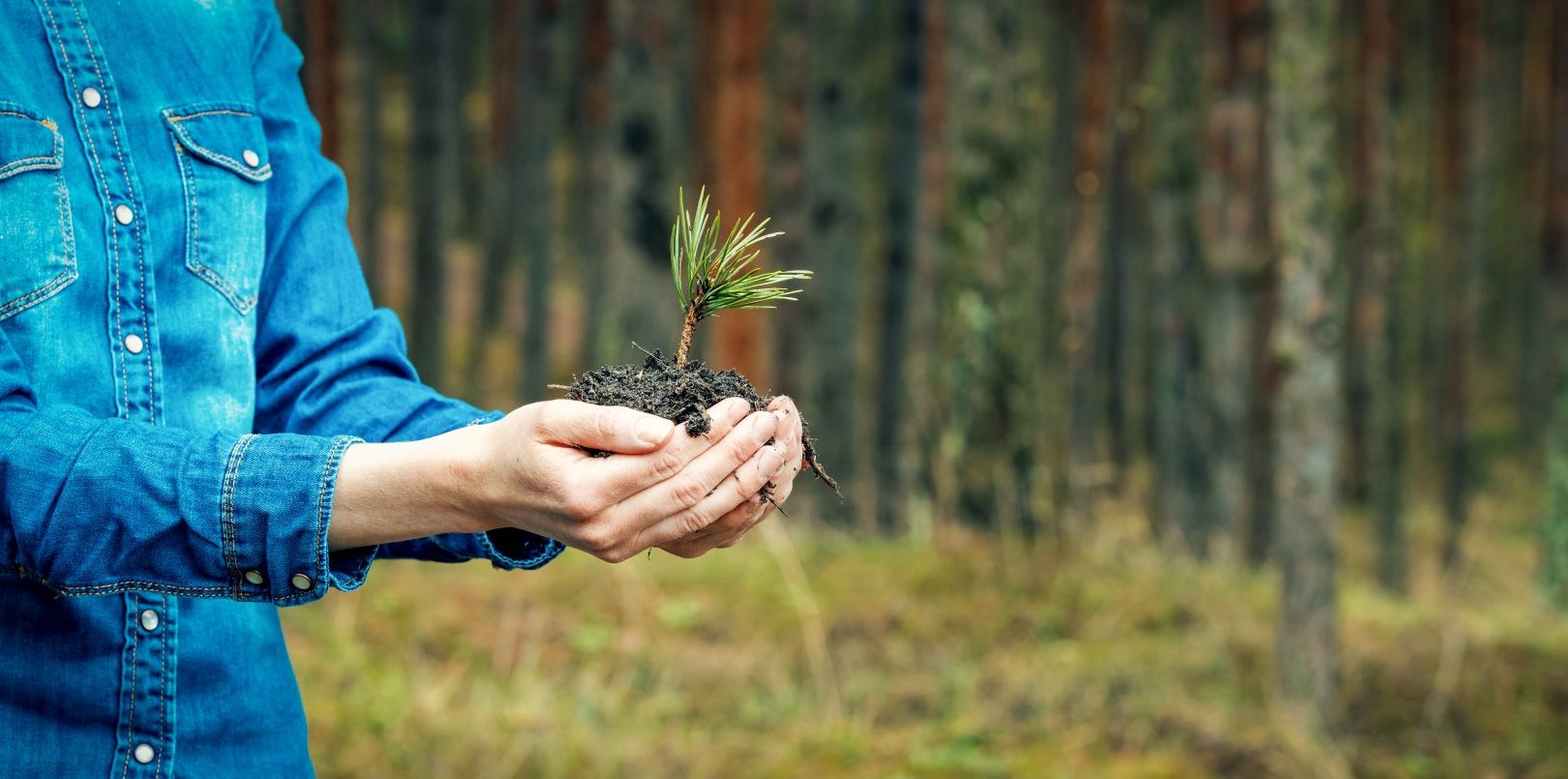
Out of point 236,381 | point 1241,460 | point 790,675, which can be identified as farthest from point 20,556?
point 1241,460

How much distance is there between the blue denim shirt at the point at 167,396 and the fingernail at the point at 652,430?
0.28 m

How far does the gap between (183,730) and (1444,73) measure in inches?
471

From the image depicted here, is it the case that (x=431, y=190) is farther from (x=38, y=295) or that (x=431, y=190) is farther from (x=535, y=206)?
(x=38, y=295)

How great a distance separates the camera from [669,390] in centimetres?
137

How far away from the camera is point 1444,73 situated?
11.1 meters

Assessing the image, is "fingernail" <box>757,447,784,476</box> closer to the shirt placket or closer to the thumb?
the thumb

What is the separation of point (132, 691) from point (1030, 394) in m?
4.13

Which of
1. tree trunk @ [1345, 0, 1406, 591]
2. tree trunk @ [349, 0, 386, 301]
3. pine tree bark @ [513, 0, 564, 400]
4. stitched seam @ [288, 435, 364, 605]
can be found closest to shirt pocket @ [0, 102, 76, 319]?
stitched seam @ [288, 435, 364, 605]

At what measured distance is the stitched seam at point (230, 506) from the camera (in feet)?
3.92

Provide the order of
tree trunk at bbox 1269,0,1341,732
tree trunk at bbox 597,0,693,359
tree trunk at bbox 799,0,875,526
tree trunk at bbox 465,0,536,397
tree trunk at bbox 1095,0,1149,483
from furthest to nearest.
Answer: tree trunk at bbox 465,0,536,397 → tree trunk at bbox 1095,0,1149,483 → tree trunk at bbox 799,0,875,526 → tree trunk at bbox 597,0,693,359 → tree trunk at bbox 1269,0,1341,732

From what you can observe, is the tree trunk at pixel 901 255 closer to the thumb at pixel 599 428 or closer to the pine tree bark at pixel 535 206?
the pine tree bark at pixel 535 206

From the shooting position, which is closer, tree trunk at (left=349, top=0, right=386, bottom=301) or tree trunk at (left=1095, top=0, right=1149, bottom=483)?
tree trunk at (left=1095, top=0, right=1149, bottom=483)

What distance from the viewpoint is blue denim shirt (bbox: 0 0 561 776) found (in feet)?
3.91

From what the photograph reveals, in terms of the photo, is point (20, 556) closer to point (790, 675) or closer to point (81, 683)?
point (81, 683)
